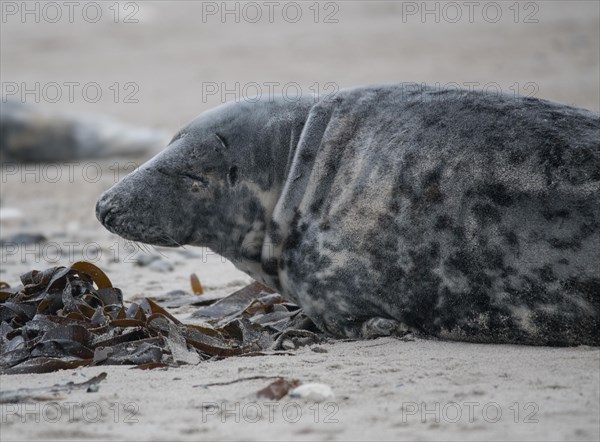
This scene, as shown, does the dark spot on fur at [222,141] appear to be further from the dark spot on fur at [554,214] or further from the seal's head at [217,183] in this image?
the dark spot on fur at [554,214]

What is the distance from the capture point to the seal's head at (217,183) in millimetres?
4438

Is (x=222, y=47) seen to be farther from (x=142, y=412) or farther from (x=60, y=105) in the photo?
(x=142, y=412)

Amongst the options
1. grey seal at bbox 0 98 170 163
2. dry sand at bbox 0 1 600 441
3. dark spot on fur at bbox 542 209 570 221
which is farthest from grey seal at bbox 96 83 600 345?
grey seal at bbox 0 98 170 163

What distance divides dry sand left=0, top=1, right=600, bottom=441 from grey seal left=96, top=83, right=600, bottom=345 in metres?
0.17

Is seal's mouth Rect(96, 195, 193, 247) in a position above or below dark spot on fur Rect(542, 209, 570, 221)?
below

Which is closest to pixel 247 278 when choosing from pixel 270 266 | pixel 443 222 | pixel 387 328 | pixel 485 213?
pixel 270 266

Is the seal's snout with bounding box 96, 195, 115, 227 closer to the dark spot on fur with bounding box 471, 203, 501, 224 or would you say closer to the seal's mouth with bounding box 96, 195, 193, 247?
the seal's mouth with bounding box 96, 195, 193, 247

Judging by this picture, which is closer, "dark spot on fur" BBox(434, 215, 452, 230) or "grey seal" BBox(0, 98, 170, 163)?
"dark spot on fur" BBox(434, 215, 452, 230)

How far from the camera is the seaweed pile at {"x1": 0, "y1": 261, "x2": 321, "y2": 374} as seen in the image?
404 centimetres

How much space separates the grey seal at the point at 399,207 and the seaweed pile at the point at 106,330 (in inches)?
9.8

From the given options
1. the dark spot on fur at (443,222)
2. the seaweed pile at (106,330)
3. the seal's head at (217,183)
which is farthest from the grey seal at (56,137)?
the dark spot on fur at (443,222)

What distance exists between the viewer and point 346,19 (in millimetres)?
22141

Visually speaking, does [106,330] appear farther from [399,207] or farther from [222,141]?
[399,207]

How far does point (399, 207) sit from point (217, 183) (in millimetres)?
809
